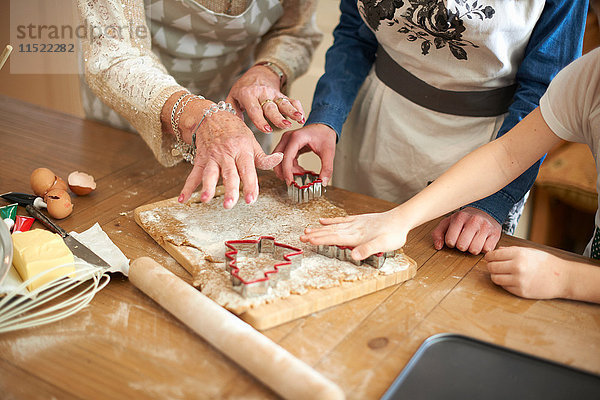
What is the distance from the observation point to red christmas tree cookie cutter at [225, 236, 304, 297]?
849 mm

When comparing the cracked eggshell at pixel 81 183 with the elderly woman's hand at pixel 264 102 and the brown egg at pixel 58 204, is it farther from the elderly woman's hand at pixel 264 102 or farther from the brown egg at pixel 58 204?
the elderly woman's hand at pixel 264 102

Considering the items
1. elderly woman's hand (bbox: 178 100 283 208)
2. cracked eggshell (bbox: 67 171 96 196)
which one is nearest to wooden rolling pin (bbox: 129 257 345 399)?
elderly woman's hand (bbox: 178 100 283 208)

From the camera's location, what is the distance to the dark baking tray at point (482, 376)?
0.71m

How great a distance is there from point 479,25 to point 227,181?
635 mm

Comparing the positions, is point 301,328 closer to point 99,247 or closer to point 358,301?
point 358,301

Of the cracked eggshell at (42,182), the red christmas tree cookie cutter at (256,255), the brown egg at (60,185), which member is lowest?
the brown egg at (60,185)

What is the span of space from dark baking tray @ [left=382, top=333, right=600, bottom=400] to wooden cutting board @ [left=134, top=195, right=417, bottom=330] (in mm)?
148

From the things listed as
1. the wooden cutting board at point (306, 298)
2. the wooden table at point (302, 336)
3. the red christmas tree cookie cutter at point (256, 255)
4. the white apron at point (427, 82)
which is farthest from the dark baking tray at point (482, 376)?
the white apron at point (427, 82)

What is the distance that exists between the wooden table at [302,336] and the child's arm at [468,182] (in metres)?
0.10

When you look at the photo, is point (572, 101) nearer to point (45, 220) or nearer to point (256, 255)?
point (256, 255)

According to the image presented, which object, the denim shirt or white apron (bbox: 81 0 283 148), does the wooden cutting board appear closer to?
the denim shirt

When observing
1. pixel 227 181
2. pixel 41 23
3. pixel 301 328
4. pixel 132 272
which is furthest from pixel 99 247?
pixel 41 23

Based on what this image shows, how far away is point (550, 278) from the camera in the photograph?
91cm

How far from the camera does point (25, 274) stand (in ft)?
2.77
